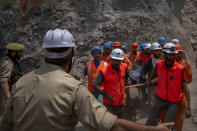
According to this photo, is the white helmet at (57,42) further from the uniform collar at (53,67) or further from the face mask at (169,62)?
the face mask at (169,62)

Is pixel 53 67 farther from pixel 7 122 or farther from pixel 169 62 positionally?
pixel 169 62

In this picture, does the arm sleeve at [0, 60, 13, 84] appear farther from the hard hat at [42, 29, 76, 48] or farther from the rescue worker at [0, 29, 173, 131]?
the hard hat at [42, 29, 76, 48]

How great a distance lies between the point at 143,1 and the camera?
1012cm

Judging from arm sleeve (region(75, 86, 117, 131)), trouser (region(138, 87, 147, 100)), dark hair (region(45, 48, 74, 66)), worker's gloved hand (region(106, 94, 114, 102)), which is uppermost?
Answer: dark hair (region(45, 48, 74, 66))

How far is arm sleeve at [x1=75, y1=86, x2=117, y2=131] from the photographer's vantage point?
1375 mm

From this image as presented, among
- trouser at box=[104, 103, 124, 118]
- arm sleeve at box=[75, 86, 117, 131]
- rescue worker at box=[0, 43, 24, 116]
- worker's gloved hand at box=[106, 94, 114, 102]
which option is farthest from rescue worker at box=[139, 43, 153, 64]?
arm sleeve at box=[75, 86, 117, 131]

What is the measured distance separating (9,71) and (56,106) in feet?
9.17

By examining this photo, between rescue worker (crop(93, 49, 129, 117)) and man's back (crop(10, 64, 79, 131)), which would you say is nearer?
man's back (crop(10, 64, 79, 131))

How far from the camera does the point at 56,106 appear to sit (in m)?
1.44

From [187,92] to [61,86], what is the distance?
302cm

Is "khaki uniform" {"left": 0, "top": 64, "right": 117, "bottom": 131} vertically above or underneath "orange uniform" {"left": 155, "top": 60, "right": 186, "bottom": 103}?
above

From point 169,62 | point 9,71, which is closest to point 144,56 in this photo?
point 169,62

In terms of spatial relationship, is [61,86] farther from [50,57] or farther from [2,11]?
[2,11]

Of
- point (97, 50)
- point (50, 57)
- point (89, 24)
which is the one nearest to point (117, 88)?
point (97, 50)
